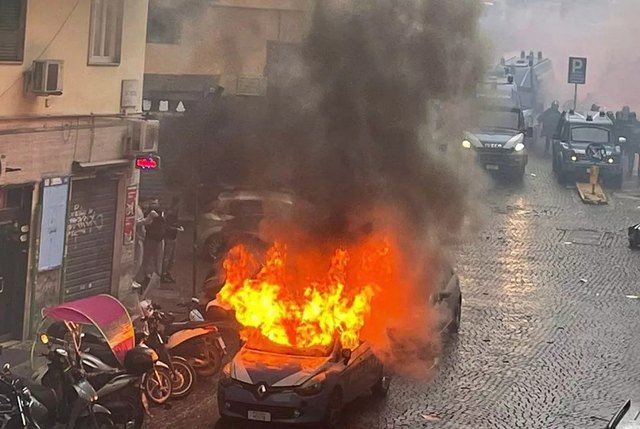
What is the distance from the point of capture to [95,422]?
10727mm

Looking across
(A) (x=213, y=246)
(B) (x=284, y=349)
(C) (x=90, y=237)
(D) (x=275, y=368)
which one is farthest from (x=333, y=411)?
(A) (x=213, y=246)

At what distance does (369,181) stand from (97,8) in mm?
5318

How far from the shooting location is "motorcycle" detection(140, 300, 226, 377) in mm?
13797

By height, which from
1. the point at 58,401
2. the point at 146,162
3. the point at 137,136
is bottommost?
the point at 58,401

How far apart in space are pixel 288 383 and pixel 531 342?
643cm

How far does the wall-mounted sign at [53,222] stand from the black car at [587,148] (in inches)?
915

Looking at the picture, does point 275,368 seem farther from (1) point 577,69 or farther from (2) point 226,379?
(1) point 577,69

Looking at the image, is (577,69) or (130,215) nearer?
(130,215)

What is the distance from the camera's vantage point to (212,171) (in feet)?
69.2

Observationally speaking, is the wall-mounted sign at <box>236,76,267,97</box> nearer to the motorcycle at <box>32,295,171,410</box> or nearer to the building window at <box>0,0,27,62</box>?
the building window at <box>0,0,27,62</box>

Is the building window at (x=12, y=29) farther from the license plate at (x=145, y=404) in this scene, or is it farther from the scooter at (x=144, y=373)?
the license plate at (x=145, y=404)

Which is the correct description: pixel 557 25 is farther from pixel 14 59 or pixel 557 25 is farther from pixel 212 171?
pixel 14 59

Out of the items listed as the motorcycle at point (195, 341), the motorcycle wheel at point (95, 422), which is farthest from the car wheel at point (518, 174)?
the motorcycle wheel at point (95, 422)

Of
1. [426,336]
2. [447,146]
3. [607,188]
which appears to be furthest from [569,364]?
[607,188]
